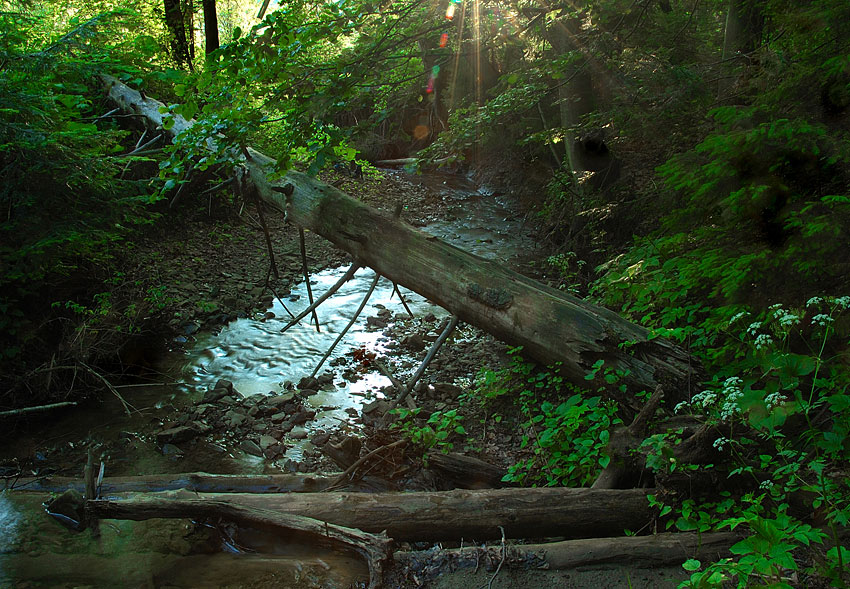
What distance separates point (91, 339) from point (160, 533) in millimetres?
2958

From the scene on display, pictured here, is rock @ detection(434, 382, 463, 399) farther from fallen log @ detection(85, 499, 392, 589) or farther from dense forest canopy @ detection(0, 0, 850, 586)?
fallen log @ detection(85, 499, 392, 589)

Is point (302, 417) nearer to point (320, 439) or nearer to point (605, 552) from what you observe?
point (320, 439)

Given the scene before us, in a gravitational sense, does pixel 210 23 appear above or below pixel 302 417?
above

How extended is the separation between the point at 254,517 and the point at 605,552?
2082 millimetres

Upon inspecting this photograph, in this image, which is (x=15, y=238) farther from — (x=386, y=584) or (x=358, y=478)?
(x=386, y=584)

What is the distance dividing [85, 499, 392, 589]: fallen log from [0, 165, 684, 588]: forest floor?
273 mm

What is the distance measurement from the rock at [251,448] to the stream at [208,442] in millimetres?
40

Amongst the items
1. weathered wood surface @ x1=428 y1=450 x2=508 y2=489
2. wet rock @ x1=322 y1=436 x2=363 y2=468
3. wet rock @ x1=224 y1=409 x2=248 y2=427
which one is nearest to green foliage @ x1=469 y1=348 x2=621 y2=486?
weathered wood surface @ x1=428 y1=450 x2=508 y2=489

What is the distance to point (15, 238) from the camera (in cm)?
527

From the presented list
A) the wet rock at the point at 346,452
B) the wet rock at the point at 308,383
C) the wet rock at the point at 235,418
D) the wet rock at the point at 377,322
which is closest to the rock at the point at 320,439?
the wet rock at the point at 346,452

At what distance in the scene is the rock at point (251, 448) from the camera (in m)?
4.90

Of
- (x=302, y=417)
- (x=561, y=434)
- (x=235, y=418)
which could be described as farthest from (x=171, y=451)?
(x=561, y=434)

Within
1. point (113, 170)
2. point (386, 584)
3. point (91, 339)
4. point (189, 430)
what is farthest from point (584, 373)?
point (113, 170)

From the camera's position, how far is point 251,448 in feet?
Answer: 16.3
